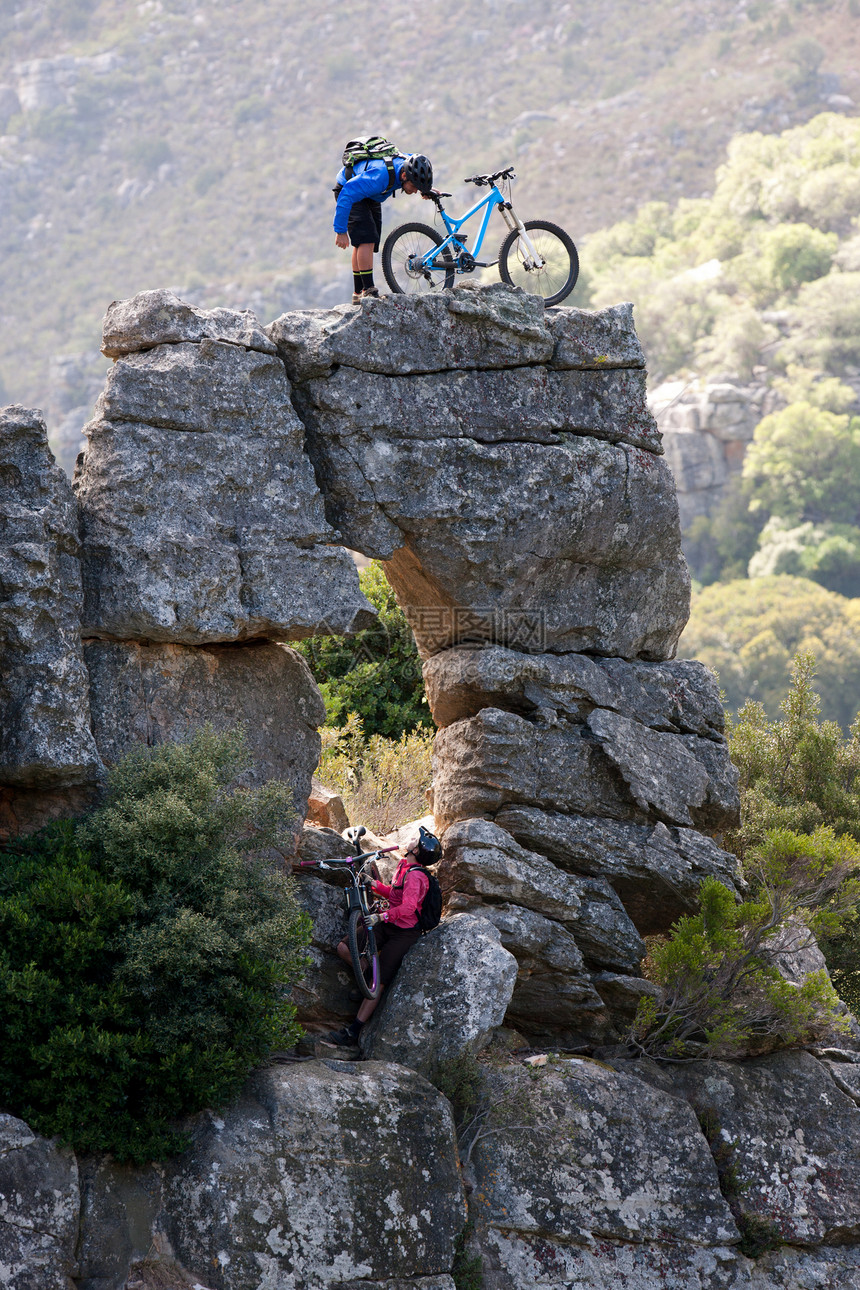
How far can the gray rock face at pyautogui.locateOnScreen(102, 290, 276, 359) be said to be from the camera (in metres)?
12.4

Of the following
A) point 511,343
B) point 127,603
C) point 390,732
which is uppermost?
point 511,343

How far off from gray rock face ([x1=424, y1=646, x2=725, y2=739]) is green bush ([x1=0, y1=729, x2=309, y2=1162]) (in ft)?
12.3

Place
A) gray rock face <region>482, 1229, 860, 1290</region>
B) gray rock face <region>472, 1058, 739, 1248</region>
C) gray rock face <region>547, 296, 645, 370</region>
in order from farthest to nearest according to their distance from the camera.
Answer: gray rock face <region>547, 296, 645, 370</region>
gray rock face <region>472, 1058, 739, 1248</region>
gray rock face <region>482, 1229, 860, 1290</region>

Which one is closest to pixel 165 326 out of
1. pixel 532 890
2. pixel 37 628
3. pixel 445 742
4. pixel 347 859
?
pixel 37 628

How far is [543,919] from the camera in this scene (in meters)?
12.8

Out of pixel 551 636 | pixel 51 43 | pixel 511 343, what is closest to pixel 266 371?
pixel 511 343

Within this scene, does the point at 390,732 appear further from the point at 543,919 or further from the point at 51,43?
the point at 51,43

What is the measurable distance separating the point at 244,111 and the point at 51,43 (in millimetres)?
32763

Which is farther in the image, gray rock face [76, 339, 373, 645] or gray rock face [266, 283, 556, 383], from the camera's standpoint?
gray rock face [266, 283, 556, 383]

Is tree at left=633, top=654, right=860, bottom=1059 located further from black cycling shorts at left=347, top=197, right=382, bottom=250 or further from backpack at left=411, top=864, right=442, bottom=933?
black cycling shorts at left=347, top=197, right=382, bottom=250

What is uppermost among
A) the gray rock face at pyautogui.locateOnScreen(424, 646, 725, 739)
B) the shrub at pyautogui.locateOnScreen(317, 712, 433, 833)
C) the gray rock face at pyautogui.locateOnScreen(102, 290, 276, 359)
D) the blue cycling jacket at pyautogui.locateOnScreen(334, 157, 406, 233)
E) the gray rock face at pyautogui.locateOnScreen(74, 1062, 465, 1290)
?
the blue cycling jacket at pyautogui.locateOnScreen(334, 157, 406, 233)

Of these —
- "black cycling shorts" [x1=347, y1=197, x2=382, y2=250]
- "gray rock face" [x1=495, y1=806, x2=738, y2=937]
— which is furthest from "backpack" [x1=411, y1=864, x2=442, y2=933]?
"black cycling shorts" [x1=347, y1=197, x2=382, y2=250]

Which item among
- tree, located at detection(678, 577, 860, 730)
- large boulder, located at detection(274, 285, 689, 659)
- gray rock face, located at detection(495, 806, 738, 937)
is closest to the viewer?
large boulder, located at detection(274, 285, 689, 659)

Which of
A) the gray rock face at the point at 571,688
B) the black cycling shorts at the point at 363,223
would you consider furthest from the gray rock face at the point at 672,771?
the black cycling shorts at the point at 363,223
